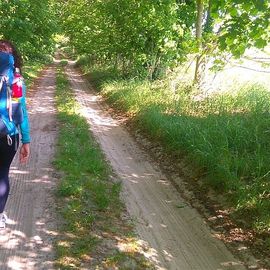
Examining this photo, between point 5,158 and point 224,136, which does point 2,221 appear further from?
point 224,136

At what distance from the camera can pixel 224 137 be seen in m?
6.91

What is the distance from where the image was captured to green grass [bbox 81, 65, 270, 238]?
17.4ft

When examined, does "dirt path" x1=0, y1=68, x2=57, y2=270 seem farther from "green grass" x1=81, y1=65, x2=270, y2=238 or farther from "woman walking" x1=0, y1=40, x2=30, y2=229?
"green grass" x1=81, y1=65, x2=270, y2=238

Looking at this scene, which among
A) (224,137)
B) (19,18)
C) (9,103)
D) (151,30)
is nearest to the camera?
(9,103)

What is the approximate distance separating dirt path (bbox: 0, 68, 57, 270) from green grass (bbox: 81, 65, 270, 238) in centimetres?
263

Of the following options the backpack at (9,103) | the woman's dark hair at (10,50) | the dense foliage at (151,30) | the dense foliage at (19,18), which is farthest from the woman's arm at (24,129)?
the dense foliage at (19,18)

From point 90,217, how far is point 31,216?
721 millimetres

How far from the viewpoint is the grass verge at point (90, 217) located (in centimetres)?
372

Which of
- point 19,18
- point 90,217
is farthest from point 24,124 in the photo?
point 19,18

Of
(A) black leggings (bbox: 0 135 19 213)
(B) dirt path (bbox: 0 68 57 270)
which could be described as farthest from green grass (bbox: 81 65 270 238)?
(A) black leggings (bbox: 0 135 19 213)

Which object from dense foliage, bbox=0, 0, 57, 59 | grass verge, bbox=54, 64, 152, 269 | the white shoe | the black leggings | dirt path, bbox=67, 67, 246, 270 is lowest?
dirt path, bbox=67, 67, 246, 270

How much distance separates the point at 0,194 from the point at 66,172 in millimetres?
2248

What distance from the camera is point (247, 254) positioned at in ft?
14.4

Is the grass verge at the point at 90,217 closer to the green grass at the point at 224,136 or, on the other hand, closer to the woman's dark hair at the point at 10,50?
the green grass at the point at 224,136
